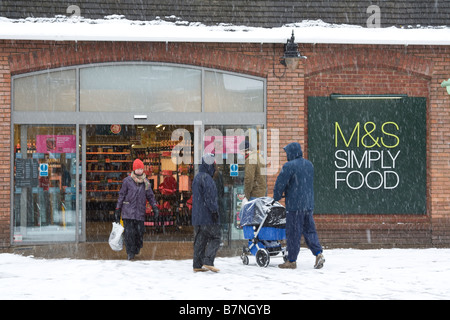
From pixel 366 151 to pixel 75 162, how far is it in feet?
19.9

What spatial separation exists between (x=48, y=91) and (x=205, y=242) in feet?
18.3

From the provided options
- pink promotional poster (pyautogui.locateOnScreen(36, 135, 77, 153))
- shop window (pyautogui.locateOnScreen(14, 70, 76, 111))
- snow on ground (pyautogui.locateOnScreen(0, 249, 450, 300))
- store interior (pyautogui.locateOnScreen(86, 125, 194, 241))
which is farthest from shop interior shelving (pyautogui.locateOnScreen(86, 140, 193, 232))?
snow on ground (pyautogui.locateOnScreen(0, 249, 450, 300))

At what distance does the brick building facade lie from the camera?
1425cm

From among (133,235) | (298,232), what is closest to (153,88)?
(133,235)

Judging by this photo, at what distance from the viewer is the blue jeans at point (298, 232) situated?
10914 mm

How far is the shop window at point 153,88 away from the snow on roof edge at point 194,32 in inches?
38.9

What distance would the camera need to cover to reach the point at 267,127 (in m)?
14.4

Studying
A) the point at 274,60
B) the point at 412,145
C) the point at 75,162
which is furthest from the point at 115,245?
the point at 412,145

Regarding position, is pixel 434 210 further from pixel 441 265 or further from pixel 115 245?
pixel 115 245

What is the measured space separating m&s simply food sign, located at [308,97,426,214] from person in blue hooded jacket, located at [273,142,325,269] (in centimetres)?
341

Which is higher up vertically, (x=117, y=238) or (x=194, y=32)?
(x=194, y=32)

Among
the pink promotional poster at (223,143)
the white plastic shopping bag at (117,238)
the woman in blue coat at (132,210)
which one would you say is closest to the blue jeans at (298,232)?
the woman in blue coat at (132,210)

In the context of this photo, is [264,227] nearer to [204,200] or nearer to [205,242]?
[205,242]

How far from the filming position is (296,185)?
36.0 feet
